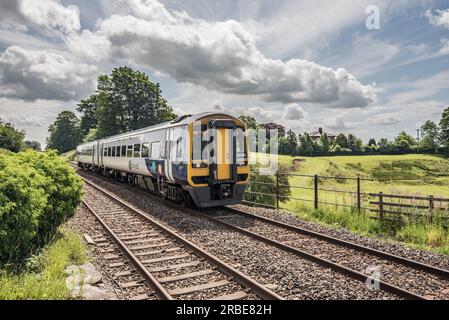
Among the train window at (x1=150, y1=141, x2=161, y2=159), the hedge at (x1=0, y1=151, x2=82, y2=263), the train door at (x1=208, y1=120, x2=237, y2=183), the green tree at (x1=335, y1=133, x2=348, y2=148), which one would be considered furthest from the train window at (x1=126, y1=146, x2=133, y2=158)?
the green tree at (x1=335, y1=133, x2=348, y2=148)

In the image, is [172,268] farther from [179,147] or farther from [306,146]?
[306,146]

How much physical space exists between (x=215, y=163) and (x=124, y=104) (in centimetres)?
4456

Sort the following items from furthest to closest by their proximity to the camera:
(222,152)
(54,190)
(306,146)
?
(306,146) < (222,152) < (54,190)

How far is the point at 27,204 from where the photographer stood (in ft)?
18.9

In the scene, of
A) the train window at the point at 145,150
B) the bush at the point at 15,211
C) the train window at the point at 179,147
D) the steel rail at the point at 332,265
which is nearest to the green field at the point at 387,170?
the train window at the point at 145,150

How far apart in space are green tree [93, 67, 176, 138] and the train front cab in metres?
41.4

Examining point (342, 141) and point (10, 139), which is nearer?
Result: point (10, 139)

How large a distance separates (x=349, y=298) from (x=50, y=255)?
5.43 metres

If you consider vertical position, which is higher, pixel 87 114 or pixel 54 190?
pixel 87 114

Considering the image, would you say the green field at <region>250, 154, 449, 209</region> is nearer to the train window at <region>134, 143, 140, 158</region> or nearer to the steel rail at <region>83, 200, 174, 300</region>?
the train window at <region>134, 143, 140, 158</region>

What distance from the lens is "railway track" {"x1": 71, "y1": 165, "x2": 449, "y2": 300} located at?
5199 millimetres

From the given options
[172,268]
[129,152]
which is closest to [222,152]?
[172,268]

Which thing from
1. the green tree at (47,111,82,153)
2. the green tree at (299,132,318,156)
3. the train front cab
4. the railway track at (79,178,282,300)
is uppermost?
the green tree at (47,111,82,153)
